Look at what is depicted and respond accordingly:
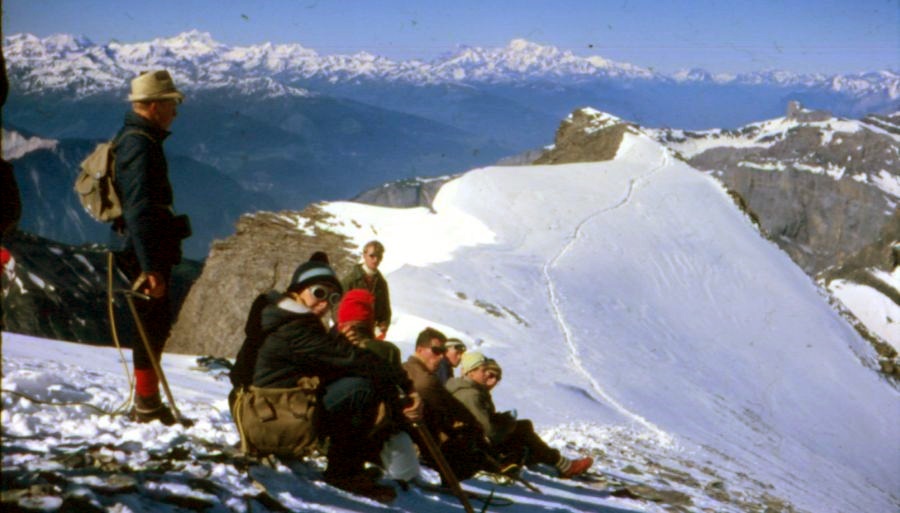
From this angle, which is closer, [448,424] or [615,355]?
[448,424]

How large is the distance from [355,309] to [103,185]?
2178mm

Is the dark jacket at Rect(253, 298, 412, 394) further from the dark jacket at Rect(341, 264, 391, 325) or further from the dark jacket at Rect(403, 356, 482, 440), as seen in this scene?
the dark jacket at Rect(341, 264, 391, 325)

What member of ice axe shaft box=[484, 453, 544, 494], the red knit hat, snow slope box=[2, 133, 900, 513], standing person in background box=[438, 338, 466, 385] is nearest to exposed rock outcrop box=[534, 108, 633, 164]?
snow slope box=[2, 133, 900, 513]

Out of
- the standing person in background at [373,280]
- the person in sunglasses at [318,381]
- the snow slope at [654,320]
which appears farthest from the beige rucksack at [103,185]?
the snow slope at [654,320]

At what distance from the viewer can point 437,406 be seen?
7969 millimetres

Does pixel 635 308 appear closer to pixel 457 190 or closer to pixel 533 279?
pixel 533 279

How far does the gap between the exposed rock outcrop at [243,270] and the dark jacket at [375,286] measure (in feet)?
36.3

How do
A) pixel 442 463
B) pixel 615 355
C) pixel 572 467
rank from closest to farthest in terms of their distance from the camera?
pixel 442 463 < pixel 572 467 < pixel 615 355

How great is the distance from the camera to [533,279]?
27141 millimetres

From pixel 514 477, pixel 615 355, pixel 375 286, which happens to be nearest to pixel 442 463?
pixel 514 477

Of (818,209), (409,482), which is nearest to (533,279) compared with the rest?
(409,482)

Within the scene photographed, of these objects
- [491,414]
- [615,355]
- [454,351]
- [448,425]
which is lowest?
[448,425]

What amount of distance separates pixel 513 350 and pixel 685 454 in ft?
17.8

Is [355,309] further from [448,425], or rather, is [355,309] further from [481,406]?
[481,406]
